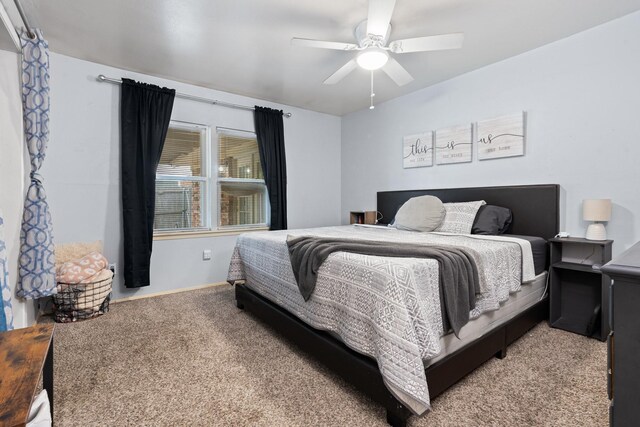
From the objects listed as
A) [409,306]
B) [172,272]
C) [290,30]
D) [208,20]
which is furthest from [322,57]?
[172,272]

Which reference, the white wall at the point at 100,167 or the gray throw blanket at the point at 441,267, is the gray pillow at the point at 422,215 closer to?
the gray throw blanket at the point at 441,267

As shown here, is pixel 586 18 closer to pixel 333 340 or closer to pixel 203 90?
pixel 333 340

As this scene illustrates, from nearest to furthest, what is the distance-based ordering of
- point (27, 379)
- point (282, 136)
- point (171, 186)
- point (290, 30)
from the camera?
point (27, 379)
point (290, 30)
point (171, 186)
point (282, 136)

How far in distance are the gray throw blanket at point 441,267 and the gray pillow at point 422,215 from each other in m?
1.22

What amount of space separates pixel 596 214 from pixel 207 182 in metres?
4.01

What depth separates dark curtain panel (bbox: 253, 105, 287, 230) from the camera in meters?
4.18

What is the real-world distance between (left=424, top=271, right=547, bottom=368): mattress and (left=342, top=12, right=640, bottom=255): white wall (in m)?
0.68

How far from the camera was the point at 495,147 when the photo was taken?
10.3 feet

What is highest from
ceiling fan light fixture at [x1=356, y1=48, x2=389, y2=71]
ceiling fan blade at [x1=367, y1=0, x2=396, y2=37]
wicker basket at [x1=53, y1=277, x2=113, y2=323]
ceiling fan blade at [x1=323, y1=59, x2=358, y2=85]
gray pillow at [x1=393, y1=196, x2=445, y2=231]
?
ceiling fan blade at [x1=367, y1=0, x2=396, y2=37]

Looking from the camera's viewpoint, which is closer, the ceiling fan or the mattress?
the mattress

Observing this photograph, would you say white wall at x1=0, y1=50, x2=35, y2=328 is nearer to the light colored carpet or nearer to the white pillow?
the light colored carpet

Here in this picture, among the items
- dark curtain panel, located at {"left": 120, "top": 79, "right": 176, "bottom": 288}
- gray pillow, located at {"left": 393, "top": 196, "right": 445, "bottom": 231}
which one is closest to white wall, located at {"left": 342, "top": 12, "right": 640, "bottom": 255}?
gray pillow, located at {"left": 393, "top": 196, "right": 445, "bottom": 231}

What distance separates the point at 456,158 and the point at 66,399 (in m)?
3.89

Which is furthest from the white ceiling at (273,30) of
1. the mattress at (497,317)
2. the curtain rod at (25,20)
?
the mattress at (497,317)
